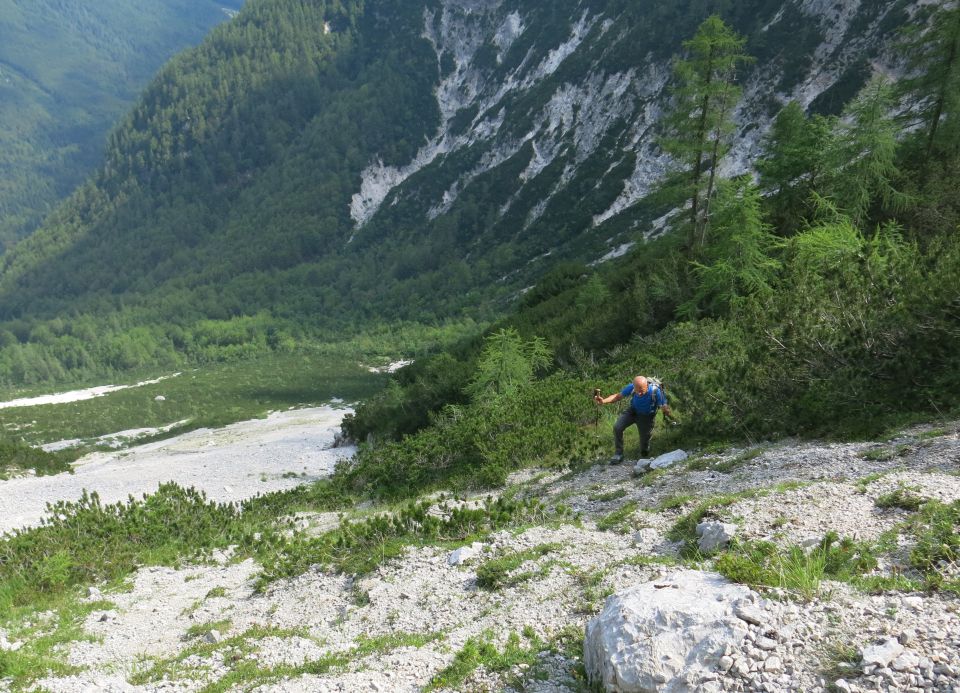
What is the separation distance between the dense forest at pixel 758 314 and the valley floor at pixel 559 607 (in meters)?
1.49

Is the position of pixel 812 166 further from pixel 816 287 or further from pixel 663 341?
pixel 816 287

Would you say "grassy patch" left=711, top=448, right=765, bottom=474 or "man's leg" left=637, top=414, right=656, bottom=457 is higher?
"man's leg" left=637, top=414, right=656, bottom=457

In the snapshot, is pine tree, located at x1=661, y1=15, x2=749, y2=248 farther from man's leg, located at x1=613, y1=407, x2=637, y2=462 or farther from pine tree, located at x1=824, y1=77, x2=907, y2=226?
man's leg, located at x1=613, y1=407, x2=637, y2=462

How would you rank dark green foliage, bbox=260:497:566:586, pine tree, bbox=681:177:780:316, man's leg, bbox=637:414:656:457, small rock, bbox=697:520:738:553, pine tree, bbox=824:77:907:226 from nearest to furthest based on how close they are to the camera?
small rock, bbox=697:520:738:553
dark green foliage, bbox=260:497:566:586
man's leg, bbox=637:414:656:457
pine tree, bbox=681:177:780:316
pine tree, bbox=824:77:907:226

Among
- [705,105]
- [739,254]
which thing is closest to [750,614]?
[739,254]

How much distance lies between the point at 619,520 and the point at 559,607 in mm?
2551

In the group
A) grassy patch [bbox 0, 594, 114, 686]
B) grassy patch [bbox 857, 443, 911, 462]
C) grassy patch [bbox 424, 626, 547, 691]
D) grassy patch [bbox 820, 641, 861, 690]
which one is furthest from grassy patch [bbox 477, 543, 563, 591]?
grassy patch [bbox 0, 594, 114, 686]

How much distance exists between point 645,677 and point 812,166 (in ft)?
92.6

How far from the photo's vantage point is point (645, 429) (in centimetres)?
1151

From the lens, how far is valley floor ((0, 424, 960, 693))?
3861 mm

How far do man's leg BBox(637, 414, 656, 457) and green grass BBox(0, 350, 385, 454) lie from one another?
6262cm

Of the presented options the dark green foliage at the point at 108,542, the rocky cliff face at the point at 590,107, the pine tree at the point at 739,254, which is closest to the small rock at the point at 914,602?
the dark green foliage at the point at 108,542

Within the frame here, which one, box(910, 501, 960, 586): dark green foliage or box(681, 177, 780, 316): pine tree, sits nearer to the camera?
box(910, 501, 960, 586): dark green foliage

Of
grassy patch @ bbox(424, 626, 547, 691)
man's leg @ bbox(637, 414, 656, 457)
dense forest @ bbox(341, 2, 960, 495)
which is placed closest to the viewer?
grassy patch @ bbox(424, 626, 547, 691)
